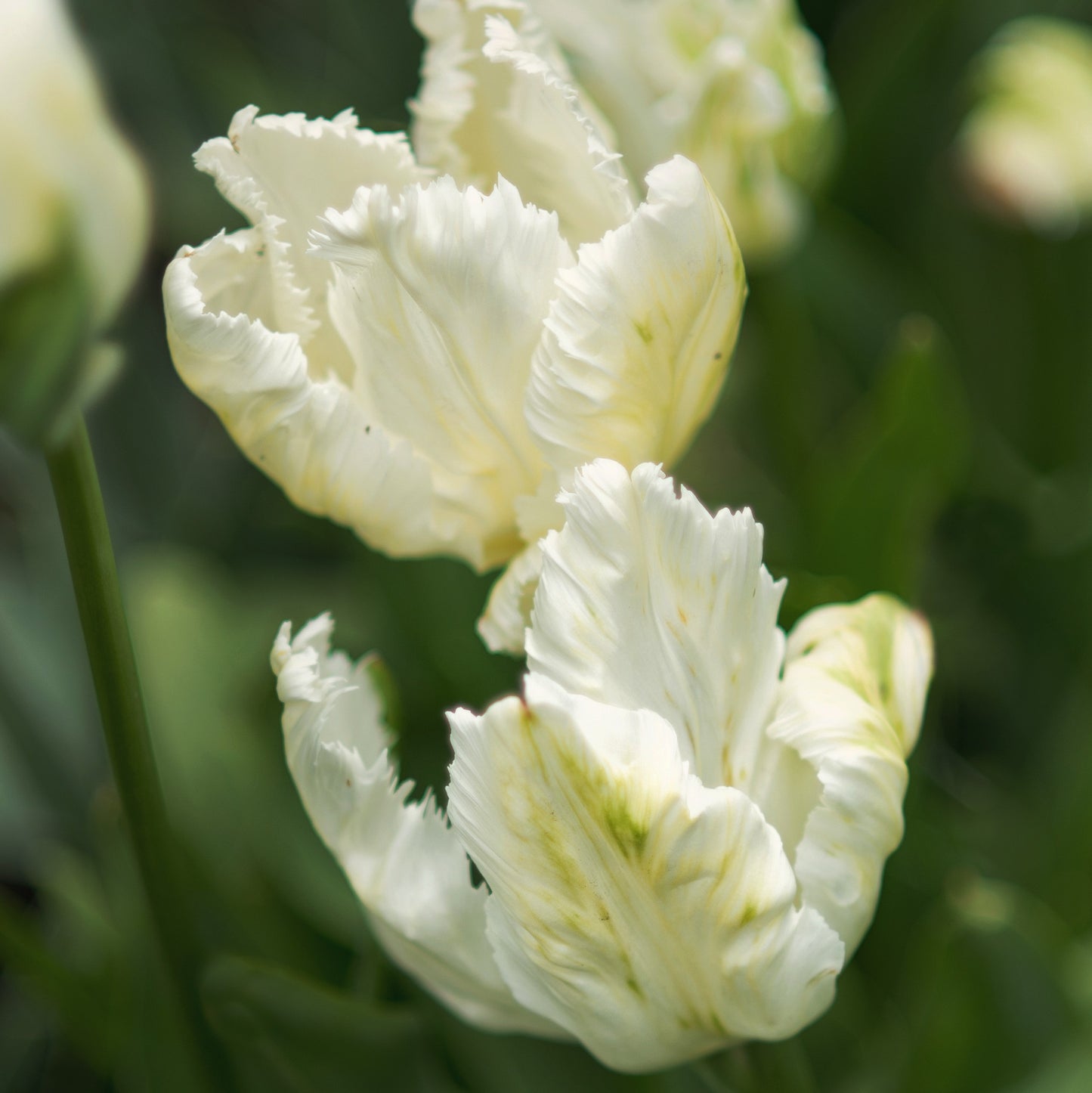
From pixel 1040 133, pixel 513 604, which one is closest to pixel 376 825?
pixel 513 604

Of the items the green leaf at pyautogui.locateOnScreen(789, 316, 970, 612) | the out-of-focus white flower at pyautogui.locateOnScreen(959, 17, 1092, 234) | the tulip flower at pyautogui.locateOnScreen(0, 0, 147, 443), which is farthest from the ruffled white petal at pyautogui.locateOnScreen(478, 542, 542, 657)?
the out-of-focus white flower at pyautogui.locateOnScreen(959, 17, 1092, 234)

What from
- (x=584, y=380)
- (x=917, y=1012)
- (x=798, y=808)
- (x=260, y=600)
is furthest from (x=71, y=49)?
(x=260, y=600)

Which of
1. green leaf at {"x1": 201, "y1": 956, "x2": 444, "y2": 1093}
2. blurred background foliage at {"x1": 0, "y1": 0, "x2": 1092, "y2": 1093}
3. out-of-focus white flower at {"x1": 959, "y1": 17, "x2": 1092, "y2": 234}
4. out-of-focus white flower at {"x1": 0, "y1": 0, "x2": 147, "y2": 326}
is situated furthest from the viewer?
out-of-focus white flower at {"x1": 959, "y1": 17, "x2": 1092, "y2": 234}

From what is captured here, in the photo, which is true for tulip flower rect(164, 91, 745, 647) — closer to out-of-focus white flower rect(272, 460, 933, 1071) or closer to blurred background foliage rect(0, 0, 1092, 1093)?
out-of-focus white flower rect(272, 460, 933, 1071)

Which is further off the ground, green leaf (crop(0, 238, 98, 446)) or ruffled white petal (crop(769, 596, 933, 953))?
green leaf (crop(0, 238, 98, 446))

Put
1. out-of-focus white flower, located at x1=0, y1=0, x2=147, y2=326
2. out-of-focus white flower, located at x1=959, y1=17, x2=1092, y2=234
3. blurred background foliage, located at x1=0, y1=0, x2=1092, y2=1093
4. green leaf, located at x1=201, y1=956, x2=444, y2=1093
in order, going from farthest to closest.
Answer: out-of-focus white flower, located at x1=959, y1=17, x2=1092, y2=234
blurred background foliage, located at x1=0, y1=0, x2=1092, y2=1093
green leaf, located at x1=201, y1=956, x2=444, y2=1093
out-of-focus white flower, located at x1=0, y1=0, x2=147, y2=326

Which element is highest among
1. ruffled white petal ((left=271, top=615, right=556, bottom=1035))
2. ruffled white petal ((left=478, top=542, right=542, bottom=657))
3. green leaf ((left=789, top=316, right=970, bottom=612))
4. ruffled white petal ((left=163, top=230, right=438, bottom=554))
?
ruffled white petal ((left=163, top=230, right=438, bottom=554))

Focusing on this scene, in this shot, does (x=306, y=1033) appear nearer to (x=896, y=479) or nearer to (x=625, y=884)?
(x=625, y=884)
